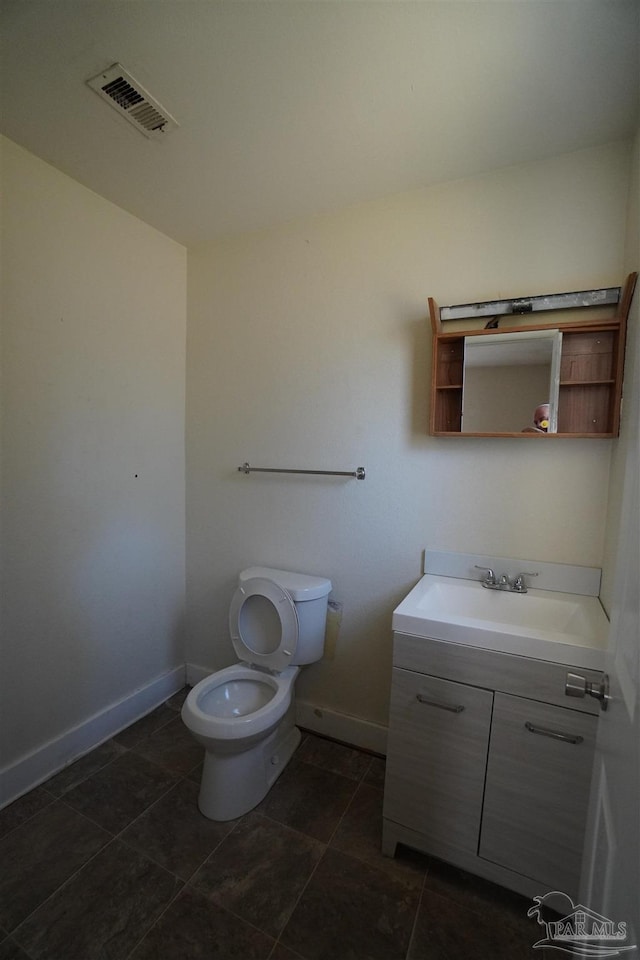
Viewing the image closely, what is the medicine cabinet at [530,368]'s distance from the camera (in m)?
1.34

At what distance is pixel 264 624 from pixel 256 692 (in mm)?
283

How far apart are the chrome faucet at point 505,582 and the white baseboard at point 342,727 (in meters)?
0.86

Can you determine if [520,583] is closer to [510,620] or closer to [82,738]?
[510,620]

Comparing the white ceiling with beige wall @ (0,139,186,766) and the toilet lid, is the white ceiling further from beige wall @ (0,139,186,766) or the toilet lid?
the toilet lid

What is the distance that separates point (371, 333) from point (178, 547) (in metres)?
1.58

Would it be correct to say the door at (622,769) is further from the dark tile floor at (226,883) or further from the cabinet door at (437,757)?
the dark tile floor at (226,883)

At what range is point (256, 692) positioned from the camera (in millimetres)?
1725

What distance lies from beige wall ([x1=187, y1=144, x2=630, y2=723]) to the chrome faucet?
95 millimetres

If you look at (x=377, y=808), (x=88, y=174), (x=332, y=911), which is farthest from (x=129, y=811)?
(x=88, y=174)

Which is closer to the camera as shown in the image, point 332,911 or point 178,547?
point 332,911

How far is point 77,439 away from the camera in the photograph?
1720mm

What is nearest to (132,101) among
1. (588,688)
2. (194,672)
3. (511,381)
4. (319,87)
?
(319,87)

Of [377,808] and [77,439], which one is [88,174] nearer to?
[77,439]

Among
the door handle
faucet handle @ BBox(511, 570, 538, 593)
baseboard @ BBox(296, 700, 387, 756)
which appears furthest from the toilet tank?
the door handle
